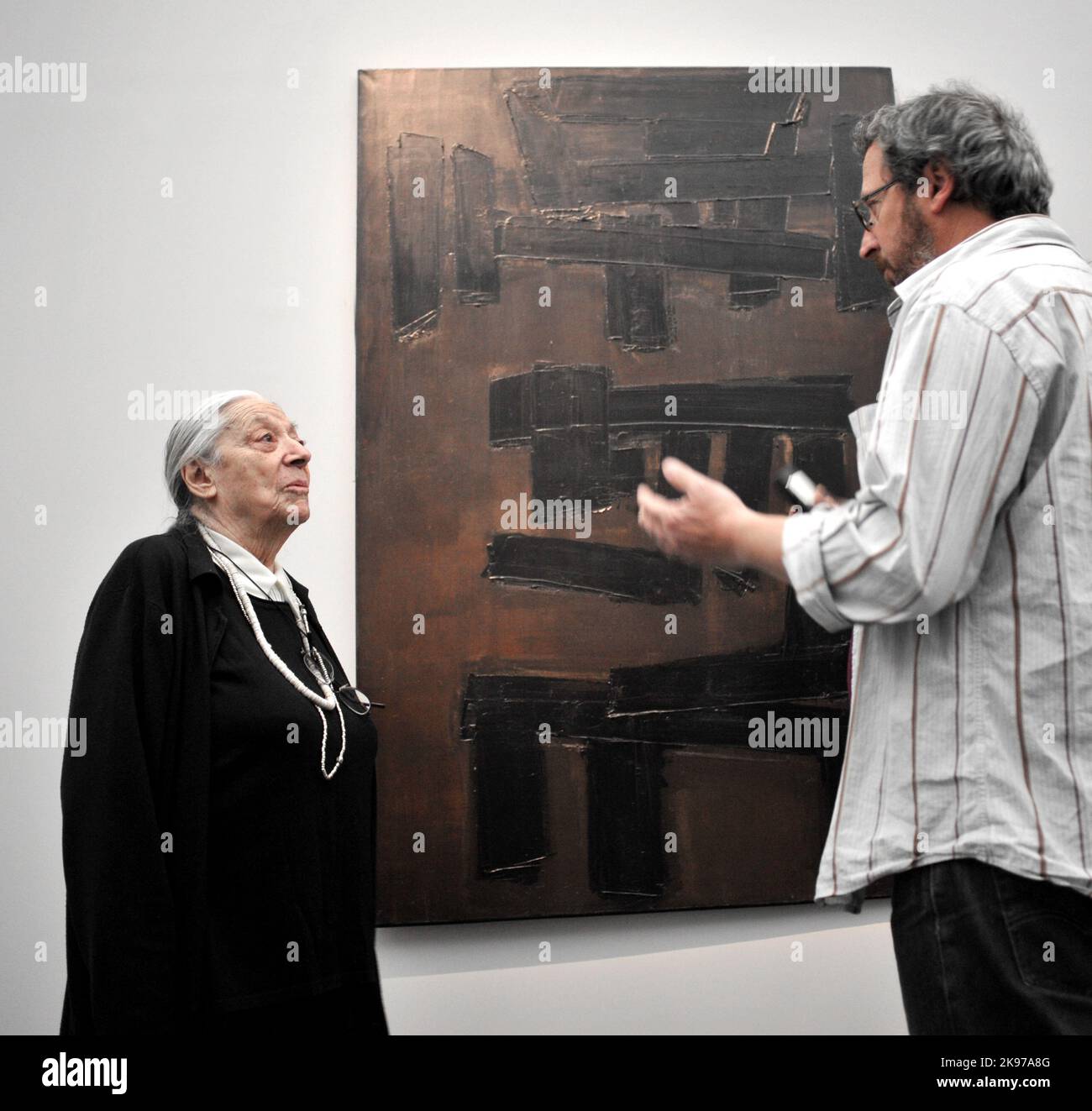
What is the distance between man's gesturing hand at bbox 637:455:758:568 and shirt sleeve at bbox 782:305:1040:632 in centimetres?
5

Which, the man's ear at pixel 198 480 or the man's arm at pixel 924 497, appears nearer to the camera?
the man's arm at pixel 924 497

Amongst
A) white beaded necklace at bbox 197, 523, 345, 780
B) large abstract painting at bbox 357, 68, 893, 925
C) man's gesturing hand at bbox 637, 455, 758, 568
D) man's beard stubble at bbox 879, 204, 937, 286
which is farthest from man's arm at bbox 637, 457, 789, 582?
large abstract painting at bbox 357, 68, 893, 925

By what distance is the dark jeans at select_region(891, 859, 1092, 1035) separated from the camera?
0.99 metres

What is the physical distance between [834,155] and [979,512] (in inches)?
55.6

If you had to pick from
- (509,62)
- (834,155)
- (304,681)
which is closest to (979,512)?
(304,681)

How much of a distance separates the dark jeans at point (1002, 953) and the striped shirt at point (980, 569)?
0.02m

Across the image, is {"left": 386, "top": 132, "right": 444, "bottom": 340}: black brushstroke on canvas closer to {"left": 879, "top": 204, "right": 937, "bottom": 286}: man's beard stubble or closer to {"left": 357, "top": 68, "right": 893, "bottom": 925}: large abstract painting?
{"left": 357, "top": 68, "right": 893, "bottom": 925}: large abstract painting

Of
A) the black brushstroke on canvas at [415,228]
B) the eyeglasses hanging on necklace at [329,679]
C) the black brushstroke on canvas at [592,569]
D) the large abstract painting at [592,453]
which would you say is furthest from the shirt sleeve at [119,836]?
the black brushstroke on canvas at [415,228]

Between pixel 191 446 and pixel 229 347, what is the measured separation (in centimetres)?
38

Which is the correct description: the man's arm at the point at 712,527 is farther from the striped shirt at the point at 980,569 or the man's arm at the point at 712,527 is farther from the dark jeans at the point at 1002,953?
the dark jeans at the point at 1002,953

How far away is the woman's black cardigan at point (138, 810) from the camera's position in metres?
1.42

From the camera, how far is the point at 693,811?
2070mm

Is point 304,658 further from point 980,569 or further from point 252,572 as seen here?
point 980,569
